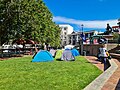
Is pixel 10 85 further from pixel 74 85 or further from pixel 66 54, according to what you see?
pixel 66 54

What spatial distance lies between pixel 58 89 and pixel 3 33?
68.5ft

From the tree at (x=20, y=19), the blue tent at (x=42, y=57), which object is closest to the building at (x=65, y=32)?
the tree at (x=20, y=19)

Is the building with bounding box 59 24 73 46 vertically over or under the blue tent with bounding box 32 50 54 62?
over

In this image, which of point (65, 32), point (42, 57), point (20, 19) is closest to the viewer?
point (42, 57)

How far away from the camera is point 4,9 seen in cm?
2641

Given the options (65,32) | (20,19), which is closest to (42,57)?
(20,19)

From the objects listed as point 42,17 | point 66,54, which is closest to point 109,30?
point 42,17

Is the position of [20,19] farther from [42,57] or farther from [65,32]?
[65,32]

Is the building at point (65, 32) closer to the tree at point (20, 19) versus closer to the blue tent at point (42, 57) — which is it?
the tree at point (20, 19)

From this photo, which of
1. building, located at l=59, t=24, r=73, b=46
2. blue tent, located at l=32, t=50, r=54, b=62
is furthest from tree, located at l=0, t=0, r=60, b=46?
building, located at l=59, t=24, r=73, b=46

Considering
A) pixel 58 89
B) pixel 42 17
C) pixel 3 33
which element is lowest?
pixel 58 89

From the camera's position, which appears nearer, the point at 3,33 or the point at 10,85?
the point at 10,85

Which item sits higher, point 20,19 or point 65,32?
point 65,32

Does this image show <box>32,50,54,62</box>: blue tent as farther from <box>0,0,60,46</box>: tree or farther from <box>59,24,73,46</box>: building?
<box>59,24,73,46</box>: building
